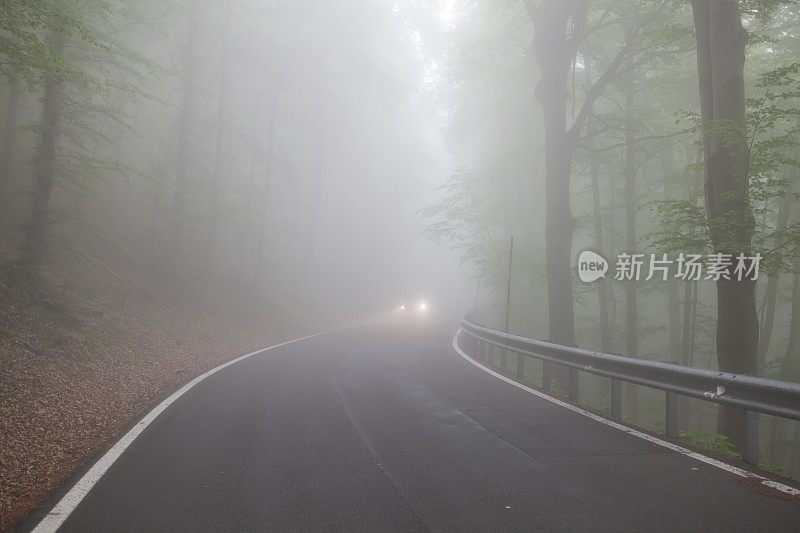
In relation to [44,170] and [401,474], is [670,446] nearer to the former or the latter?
[401,474]

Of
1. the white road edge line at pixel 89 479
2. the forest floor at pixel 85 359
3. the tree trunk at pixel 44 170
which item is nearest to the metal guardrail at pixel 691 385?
the white road edge line at pixel 89 479

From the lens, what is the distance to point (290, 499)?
3.82 meters

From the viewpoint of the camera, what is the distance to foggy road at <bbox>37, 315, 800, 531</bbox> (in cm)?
347

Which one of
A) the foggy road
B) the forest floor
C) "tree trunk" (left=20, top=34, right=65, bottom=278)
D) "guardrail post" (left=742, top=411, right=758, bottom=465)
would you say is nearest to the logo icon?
the foggy road

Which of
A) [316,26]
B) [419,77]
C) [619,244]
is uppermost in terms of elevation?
[419,77]

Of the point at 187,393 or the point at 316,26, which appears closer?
the point at 187,393

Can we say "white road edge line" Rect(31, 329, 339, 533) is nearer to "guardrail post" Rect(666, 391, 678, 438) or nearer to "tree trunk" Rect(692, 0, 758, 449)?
"guardrail post" Rect(666, 391, 678, 438)

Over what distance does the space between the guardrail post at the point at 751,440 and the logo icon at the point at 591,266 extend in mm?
12387

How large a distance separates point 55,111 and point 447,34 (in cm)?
1903

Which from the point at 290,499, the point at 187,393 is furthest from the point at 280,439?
the point at 187,393

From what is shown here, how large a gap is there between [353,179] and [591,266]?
26559 mm

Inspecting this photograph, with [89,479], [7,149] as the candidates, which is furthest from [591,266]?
[7,149]

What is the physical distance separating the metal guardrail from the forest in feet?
1.58

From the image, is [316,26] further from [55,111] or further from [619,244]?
[619,244]
